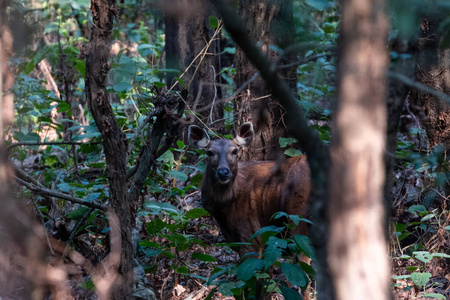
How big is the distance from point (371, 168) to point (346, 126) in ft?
0.65

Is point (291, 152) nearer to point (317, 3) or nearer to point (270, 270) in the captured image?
point (270, 270)

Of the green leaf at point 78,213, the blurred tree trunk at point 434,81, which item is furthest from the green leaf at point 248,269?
the blurred tree trunk at point 434,81

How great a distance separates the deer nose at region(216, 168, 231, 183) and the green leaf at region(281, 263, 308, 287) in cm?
297

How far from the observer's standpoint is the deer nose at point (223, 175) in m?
7.05

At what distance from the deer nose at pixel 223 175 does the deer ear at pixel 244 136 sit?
2.17ft

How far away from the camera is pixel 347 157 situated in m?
2.05

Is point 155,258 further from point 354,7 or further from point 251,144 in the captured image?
point 354,7

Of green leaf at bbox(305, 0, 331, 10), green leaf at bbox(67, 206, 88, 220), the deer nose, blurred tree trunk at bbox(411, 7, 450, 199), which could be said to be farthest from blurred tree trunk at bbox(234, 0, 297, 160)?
green leaf at bbox(305, 0, 331, 10)

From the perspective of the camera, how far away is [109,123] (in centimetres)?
419

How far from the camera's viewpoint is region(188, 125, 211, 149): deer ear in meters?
7.55

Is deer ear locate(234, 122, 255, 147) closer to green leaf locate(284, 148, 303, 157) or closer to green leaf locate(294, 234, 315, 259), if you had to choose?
green leaf locate(284, 148, 303, 157)

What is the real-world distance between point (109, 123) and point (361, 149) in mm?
2658

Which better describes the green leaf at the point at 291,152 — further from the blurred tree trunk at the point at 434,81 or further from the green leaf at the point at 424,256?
the green leaf at the point at 424,256

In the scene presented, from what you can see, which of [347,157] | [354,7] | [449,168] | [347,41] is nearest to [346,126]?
[347,157]
